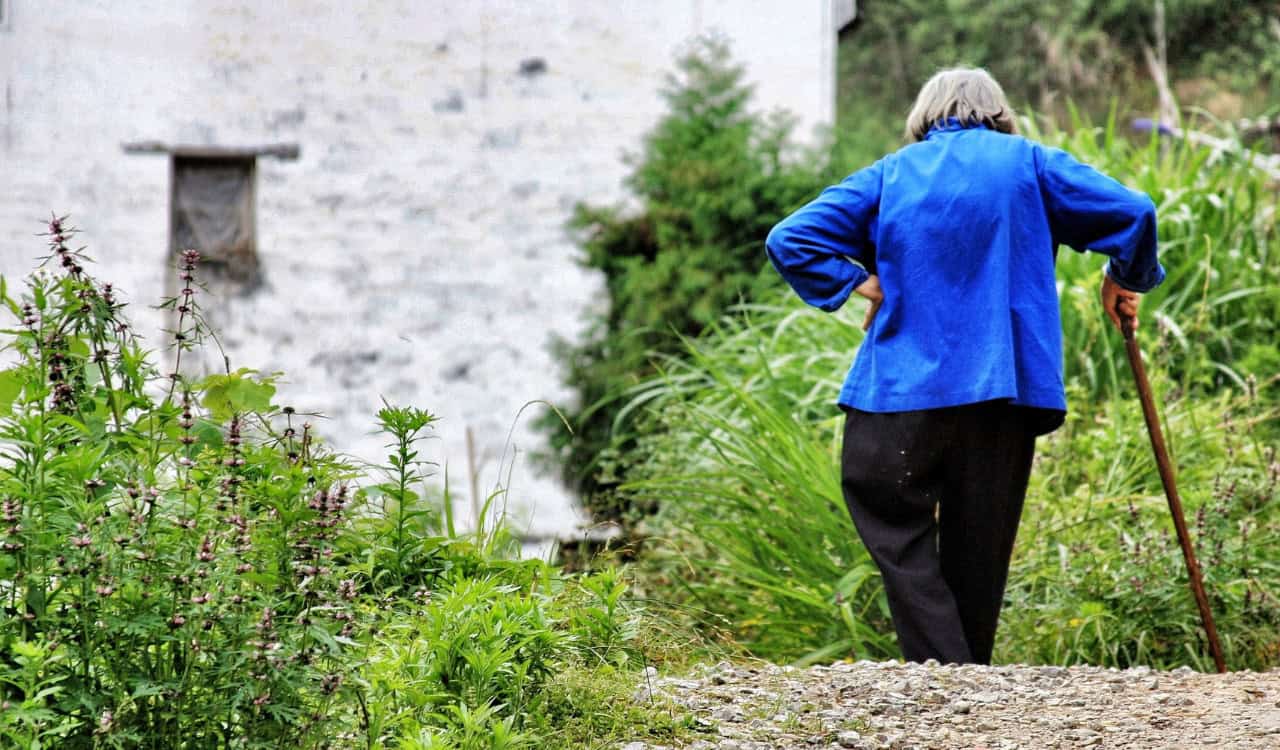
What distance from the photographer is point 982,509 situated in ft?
11.3

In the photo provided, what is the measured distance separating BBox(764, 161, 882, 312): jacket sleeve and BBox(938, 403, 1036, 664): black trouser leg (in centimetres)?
46

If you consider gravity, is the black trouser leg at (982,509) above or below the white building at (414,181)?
below

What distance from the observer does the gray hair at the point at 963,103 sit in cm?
362

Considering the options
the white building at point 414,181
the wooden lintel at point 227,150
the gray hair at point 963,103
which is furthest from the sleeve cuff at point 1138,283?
the wooden lintel at point 227,150

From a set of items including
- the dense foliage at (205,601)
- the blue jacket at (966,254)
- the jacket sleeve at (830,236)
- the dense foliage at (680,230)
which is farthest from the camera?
the dense foliage at (680,230)

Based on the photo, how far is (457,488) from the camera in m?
7.95

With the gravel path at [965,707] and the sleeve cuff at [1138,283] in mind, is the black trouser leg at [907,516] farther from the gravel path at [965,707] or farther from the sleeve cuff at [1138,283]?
the sleeve cuff at [1138,283]

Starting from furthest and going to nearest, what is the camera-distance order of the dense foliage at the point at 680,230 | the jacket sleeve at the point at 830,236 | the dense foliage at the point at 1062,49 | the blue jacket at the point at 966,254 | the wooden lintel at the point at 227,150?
the dense foliage at the point at 1062,49 < the wooden lintel at the point at 227,150 < the dense foliage at the point at 680,230 < the jacket sleeve at the point at 830,236 < the blue jacket at the point at 966,254

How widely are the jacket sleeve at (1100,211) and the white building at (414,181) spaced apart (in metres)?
4.89

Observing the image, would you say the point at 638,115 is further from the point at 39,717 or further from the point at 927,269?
the point at 39,717

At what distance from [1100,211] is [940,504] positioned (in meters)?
0.82

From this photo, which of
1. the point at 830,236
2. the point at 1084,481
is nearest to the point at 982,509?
the point at 830,236

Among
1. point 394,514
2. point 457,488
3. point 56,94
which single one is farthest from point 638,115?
point 394,514

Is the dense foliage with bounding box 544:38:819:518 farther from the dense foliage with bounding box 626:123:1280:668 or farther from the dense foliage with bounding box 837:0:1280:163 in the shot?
the dense foliage with bounding box 837:0:1280:163
